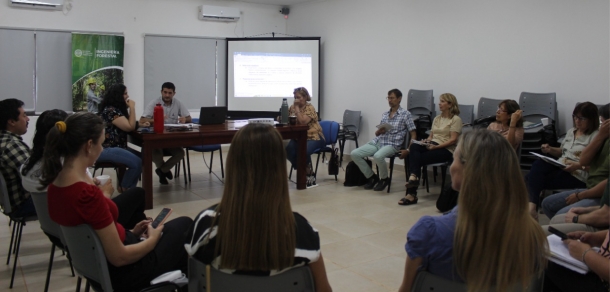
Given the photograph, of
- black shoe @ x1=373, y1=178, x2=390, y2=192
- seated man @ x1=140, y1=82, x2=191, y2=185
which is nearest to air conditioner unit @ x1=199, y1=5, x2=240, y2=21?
seated man @ x1=140, y1=82, x2=191, y2=185

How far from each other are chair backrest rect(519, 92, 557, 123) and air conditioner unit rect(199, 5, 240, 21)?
493cm

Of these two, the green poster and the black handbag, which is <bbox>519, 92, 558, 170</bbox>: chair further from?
the green poster

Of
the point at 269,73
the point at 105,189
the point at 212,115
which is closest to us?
the point at 105,189

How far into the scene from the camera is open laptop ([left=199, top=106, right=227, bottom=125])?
5500 millimetres

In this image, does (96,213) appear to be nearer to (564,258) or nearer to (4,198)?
(4,198)

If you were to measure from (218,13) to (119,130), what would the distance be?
13.7 ft

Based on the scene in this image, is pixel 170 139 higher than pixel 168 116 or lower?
lower

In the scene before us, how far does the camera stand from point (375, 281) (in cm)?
316

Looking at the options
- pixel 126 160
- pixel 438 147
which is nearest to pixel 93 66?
pixel 126 160

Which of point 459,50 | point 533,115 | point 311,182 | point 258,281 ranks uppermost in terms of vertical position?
point 459,50

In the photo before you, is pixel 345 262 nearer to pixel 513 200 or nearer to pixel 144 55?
pixel 513 200

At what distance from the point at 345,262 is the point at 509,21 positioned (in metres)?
3.66

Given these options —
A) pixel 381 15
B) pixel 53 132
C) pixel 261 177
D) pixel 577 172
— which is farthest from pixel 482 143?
pixel 381 15

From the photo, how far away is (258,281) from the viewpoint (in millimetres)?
1573
